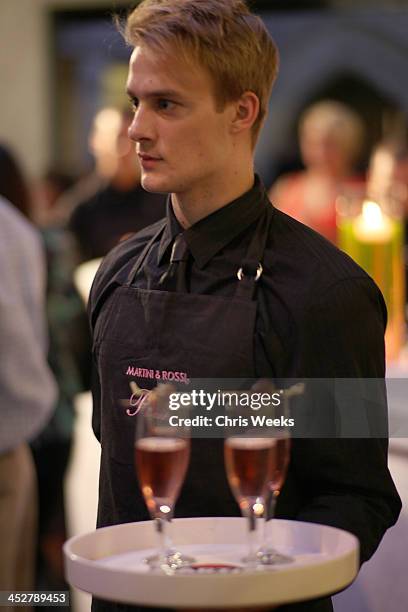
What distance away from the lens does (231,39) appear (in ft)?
5.42

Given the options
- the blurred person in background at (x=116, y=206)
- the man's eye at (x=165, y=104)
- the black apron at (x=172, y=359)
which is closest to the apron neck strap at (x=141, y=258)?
the black apron at (x=172, y=359)

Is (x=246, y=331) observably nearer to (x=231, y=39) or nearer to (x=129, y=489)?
(x=129, y=489)

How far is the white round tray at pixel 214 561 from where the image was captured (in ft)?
4.25

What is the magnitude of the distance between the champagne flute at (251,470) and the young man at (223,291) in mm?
184

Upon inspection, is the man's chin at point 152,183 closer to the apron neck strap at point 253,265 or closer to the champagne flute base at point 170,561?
the apron neck strap at point 253,265

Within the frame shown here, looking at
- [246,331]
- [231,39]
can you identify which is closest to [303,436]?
[246,331]

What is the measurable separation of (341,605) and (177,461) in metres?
0.95

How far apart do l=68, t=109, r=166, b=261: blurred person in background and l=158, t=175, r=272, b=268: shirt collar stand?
10.3 feet

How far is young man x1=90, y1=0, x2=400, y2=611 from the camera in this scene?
1.60 meters

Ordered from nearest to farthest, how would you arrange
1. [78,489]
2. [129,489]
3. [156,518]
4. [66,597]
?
[156,518] < [129,489] < [66,597] < [78,489]

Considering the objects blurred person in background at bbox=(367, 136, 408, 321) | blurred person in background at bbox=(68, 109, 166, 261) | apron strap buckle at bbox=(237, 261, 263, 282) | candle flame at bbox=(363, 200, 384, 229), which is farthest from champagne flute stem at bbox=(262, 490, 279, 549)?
blurred person in background at bbox=(68, 109, 166, 261)

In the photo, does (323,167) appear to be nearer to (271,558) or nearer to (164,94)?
(164,94)

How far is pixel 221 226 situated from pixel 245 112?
0.16 metres

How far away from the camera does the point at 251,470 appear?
1.38m
